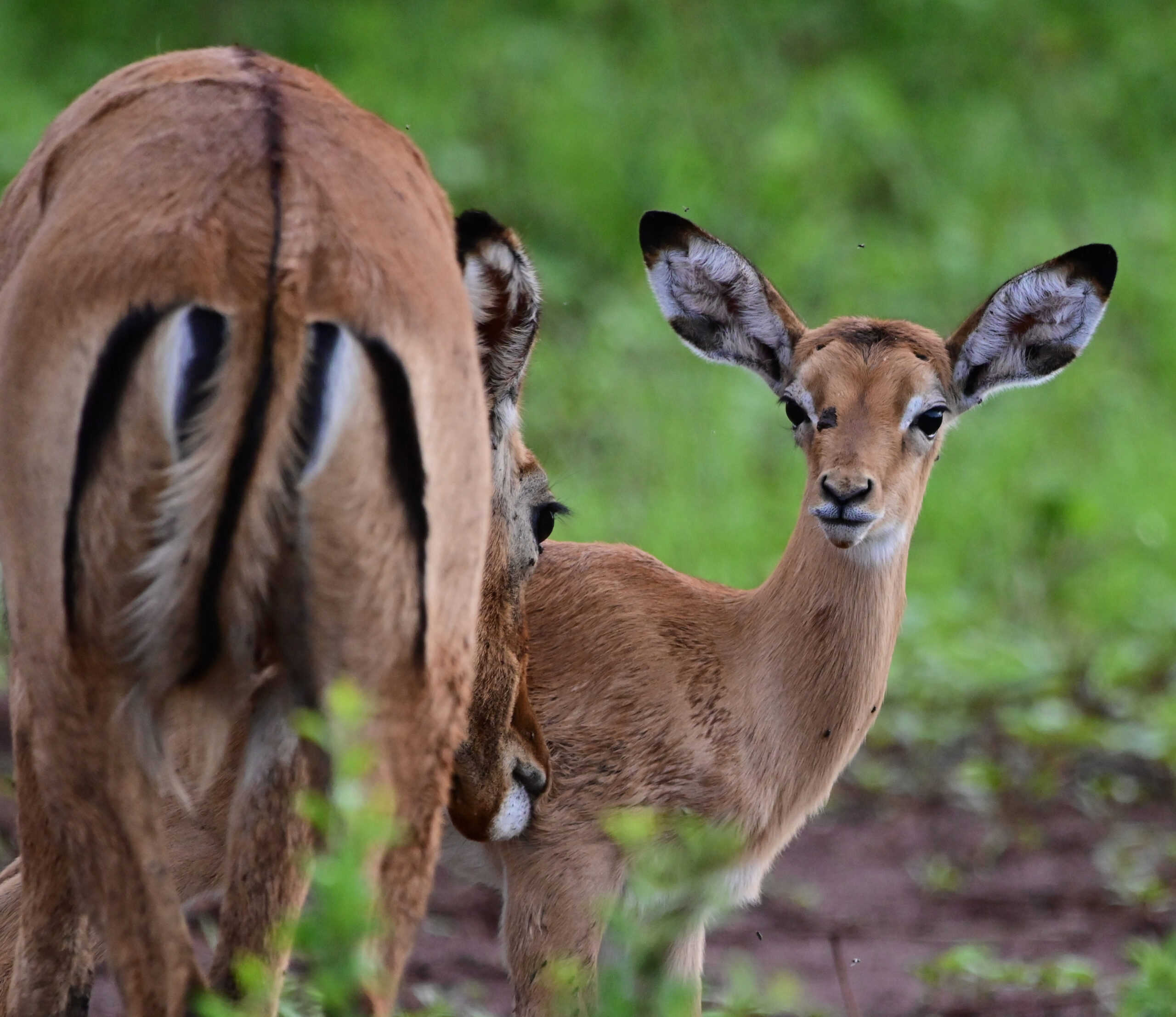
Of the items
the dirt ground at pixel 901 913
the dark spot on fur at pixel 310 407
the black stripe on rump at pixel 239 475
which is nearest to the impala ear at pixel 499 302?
the black stripe on rump at pixel 239 475

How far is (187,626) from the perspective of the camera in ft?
8.77

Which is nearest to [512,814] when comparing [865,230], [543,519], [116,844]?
[543,519]

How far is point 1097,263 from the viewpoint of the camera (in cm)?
457

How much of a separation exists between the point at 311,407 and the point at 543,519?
151cm

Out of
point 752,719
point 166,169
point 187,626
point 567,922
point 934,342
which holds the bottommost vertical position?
point 567,922

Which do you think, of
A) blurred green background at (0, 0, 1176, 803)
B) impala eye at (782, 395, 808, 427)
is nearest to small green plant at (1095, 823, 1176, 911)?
blurred green background at (0, 0, 1176, 803)

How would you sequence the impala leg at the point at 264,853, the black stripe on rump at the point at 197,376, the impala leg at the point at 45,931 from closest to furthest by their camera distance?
the black stripe on rump at the point at 197,376 → the impala leg at the point at 264,853 → the impala leg at the point at 45,931

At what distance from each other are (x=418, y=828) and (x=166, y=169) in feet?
3.45

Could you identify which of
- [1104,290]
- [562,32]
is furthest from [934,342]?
[562,32]

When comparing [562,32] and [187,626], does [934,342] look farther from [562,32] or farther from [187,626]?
[562,32]

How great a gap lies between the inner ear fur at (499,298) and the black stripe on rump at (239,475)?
2.76 feet

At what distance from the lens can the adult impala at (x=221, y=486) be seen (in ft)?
8.50

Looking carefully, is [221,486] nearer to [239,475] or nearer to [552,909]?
[239,475]

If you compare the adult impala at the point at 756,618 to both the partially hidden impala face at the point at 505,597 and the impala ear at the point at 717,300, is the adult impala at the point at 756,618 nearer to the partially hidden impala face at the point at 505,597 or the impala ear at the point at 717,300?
the impala ear at the point at 717,300
